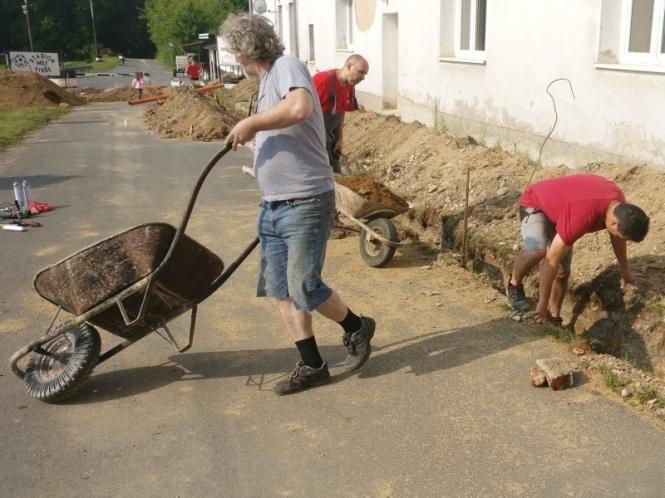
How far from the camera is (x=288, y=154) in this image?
11.4 ft

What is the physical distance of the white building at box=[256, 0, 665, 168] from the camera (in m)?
6.68

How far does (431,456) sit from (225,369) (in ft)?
5.17

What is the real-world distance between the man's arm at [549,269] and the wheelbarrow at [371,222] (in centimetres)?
164

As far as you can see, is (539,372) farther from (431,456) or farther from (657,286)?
(657,286)

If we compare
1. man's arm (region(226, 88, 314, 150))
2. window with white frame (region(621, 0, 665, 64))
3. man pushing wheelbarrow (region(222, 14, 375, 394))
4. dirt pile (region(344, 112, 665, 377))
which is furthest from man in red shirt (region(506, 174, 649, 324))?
window with white frame (region(621, 0, 665, 64))

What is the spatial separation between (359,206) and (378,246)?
1.45 feet

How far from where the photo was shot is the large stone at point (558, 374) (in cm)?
379

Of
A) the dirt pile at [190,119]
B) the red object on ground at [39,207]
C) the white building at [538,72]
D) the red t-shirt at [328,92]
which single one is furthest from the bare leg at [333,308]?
the dirt pile at [190,119]

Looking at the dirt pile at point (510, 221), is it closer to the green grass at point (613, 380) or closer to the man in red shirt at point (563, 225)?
the man in red shirt at point (563, 225)

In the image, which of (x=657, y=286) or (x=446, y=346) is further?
(x=657, y=286)

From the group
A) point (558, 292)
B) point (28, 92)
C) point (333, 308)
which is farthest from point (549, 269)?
point (28, 92)

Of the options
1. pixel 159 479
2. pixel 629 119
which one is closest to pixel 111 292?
pixel 159 479

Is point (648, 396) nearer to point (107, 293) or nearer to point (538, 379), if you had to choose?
point (538, 379)

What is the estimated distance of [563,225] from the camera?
430 centimetres
